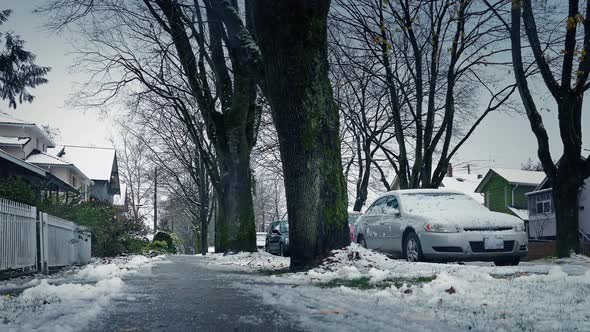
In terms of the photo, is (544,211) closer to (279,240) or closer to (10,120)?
(279,240)

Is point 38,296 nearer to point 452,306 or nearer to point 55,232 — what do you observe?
point 452,306

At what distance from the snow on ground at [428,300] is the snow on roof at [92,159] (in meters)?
50.0

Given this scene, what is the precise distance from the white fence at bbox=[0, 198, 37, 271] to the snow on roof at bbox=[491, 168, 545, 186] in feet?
123

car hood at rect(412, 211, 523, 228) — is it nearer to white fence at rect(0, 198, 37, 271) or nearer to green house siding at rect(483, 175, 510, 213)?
white fence at rect(0, 198, 37, 271)

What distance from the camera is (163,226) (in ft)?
187

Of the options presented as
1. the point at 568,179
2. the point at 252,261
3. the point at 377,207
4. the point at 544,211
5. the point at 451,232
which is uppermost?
the point at 568,179

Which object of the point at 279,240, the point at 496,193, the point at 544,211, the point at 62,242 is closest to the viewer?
the point at 62,242

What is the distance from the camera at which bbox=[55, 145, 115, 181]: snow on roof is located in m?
55.0

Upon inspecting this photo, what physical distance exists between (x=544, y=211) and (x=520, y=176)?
7.06 m

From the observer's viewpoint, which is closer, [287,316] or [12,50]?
[287,316]

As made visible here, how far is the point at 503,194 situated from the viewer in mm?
44688

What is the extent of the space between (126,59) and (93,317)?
17.8 meters

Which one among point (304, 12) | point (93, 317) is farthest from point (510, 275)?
point (93, 317)

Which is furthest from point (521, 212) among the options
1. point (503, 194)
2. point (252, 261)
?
point (252, 261)
